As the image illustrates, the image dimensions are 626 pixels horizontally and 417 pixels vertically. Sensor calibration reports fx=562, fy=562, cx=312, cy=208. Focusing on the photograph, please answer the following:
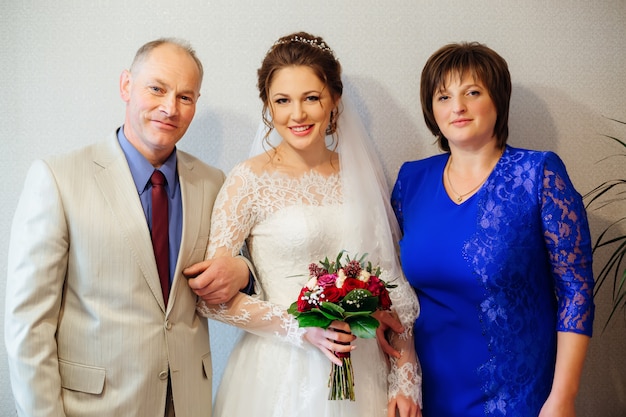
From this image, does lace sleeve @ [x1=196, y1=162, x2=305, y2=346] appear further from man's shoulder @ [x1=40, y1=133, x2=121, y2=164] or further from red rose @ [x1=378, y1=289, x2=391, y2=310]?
man's shoulder @ [x1=40, y1=133, x2=121, y2=164]

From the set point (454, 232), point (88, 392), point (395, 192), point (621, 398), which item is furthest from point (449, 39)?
point (88, 392)

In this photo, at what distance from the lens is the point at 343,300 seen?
6.23ft

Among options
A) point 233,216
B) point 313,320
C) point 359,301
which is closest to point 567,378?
point 359,301

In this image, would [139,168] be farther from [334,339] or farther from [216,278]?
[334,339]

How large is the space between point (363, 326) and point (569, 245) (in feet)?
2.85

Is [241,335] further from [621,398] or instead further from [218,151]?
[621,398]

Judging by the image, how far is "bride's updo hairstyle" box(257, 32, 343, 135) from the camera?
7.58 feet

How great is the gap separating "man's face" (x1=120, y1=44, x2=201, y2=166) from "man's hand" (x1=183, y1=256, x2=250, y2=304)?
1.47ft

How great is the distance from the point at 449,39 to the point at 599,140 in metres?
0.98

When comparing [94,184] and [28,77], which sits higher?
[28,77]

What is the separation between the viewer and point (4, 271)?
2.71 m

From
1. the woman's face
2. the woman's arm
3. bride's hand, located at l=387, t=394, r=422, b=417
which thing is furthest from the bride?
the woman's arm

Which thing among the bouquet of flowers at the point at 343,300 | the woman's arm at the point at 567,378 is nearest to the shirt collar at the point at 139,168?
the bouquet of flowers at the point at 343,300

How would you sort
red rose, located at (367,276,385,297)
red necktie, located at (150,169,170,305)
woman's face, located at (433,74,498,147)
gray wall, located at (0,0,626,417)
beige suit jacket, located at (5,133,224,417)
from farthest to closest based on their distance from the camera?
gray wall, located at (0,0,626,417) < woman's face, located at (433,74,498,147) < red necktie, located at (150,169,170,305) < red rose, located at (367,276,385,297) < beige suit jacket, located at (5,133,224,417)
